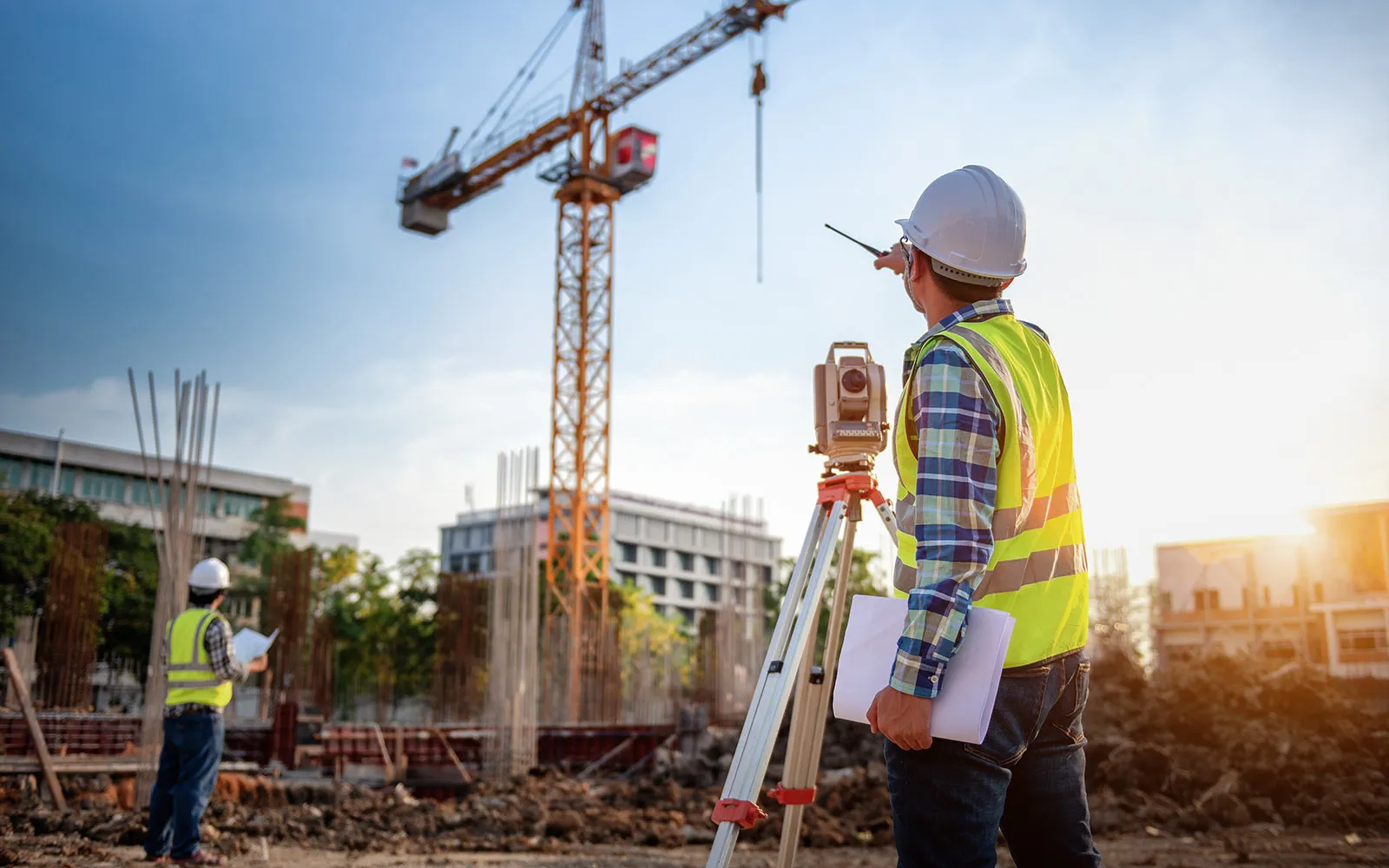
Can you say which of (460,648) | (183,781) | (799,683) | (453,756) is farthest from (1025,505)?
(460,648)

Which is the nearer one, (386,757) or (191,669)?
(191,669)

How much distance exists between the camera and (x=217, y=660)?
17.1 ft

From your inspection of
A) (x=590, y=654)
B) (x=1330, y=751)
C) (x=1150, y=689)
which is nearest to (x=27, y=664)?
(x=590, y=654)

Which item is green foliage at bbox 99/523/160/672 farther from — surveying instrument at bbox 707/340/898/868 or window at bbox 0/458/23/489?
surveying instrument at bbox 707/340/898/868

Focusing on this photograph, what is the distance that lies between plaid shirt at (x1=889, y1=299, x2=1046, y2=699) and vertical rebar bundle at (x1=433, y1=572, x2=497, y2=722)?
14029 mm

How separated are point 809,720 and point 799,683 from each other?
13 centimetres

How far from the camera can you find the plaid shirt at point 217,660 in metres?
5.19

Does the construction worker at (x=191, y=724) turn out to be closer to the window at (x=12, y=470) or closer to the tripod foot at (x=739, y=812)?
the tripod foot at (x=739, y=812)

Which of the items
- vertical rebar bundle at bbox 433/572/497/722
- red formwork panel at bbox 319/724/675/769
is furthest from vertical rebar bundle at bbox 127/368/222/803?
vertical rebar bundle at bbox 433/572/497/722

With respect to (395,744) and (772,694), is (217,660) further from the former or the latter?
(395,744)

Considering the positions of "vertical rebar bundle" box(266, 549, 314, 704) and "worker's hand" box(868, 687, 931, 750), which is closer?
"worker's hand" box(868, 687, 931, 750)

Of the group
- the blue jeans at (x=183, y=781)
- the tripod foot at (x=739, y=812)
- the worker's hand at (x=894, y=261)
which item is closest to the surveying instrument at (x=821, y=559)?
the tripod foot at (x=739, y=812)

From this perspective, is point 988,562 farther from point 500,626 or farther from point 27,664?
point 27,664

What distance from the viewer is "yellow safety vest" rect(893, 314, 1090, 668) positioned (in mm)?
1767
